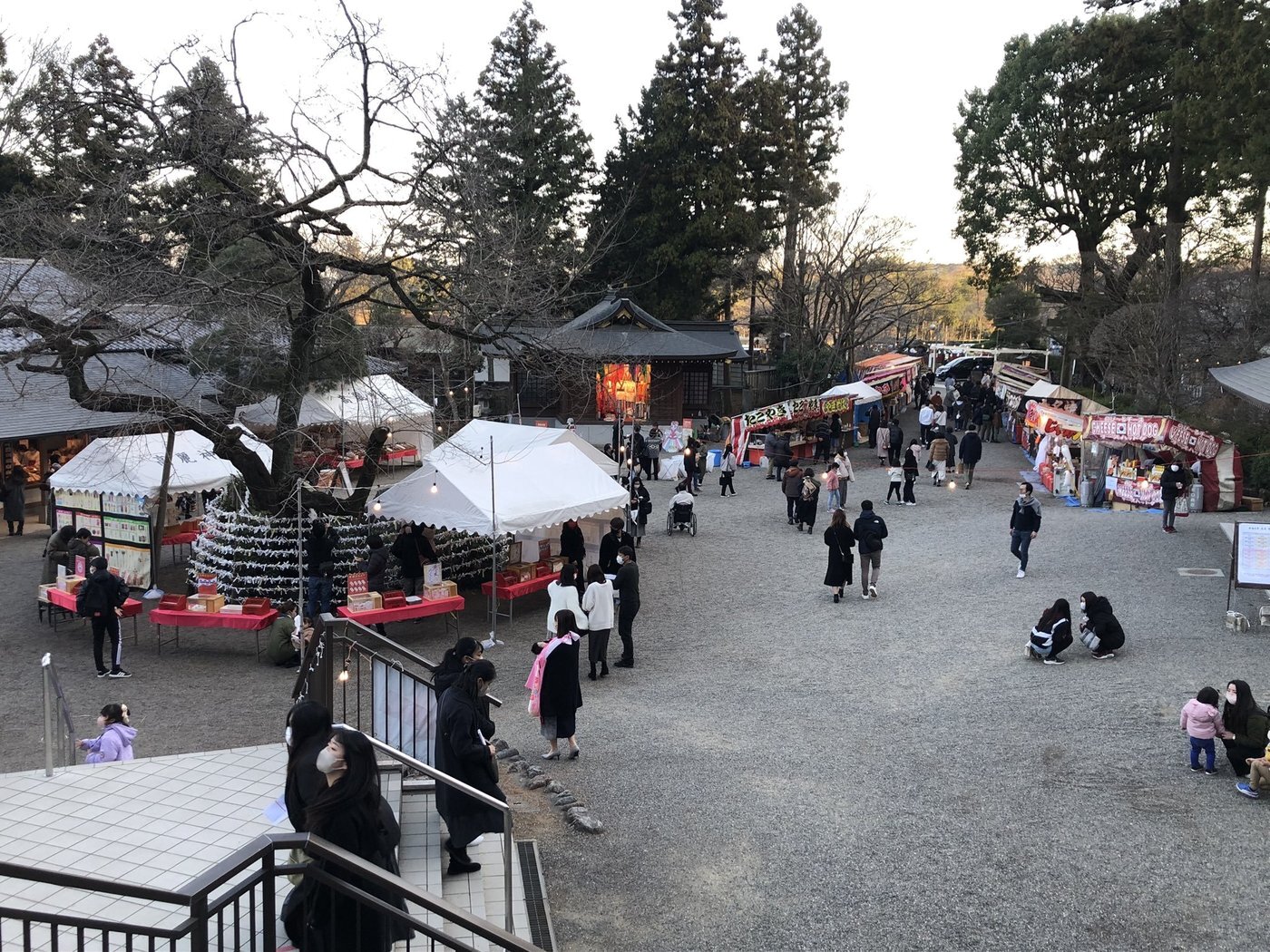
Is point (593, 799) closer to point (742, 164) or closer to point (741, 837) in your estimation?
point (741, 837)

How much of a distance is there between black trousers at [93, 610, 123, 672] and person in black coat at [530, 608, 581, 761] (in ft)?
20.0

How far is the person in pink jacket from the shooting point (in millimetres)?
7707

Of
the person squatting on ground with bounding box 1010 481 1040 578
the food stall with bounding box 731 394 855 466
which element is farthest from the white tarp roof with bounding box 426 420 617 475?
the food stall with bounding box 731 394 855 466

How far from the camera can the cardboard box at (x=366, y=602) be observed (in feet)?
40.5

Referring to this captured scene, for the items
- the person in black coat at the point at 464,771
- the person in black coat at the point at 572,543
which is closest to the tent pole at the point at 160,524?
the person in black coat at the point at 572,543

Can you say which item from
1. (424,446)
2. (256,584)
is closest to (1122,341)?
(424,446)

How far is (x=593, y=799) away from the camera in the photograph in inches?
302

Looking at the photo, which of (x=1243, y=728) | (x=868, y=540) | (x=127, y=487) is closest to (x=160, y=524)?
(x=127, y=487)

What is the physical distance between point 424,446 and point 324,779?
84.6 ft

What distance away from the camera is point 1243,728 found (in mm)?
7816

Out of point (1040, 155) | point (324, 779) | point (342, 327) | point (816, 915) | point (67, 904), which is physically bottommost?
point (816, 915)

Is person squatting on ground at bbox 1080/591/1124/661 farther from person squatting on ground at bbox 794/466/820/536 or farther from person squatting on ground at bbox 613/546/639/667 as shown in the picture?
person squatting on ground at bbox 794/466/820/536

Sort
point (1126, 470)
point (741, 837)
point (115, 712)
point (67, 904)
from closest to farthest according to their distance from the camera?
point (67, 904)
point (741, 837)
point (115, 712)
point (1126, 470)

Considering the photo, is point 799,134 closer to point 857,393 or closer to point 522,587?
point 857,393
